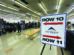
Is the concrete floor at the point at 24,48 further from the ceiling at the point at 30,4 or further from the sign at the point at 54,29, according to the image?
the ceiling at the point at 30,4

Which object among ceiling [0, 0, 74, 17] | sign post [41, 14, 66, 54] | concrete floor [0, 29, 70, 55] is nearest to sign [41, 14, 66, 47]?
sign post [41, 14, 66, 54]

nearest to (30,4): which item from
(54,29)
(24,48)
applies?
(24,48)

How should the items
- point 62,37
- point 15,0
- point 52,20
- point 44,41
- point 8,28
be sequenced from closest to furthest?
point 62,37 → point 52,20 → point 44,41 → point 15,0 → point 8,28

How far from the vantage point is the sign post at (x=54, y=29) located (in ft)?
7.37

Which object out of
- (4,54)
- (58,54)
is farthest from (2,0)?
(58,54)

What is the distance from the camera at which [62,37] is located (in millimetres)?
2248

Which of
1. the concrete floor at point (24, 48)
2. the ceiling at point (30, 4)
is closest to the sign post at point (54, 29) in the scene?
the concrete floor at point (24, 48)

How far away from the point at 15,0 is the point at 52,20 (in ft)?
23.2

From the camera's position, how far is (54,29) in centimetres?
238

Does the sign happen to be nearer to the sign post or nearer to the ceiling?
the sign post

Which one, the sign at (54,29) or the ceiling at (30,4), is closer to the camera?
the sign at (54,29)

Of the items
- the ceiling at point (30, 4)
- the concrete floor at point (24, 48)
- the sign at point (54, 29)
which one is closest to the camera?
the sign at point (54, 29)

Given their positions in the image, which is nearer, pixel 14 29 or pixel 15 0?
pixel 15 0

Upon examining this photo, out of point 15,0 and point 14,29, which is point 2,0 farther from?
point 14,29
